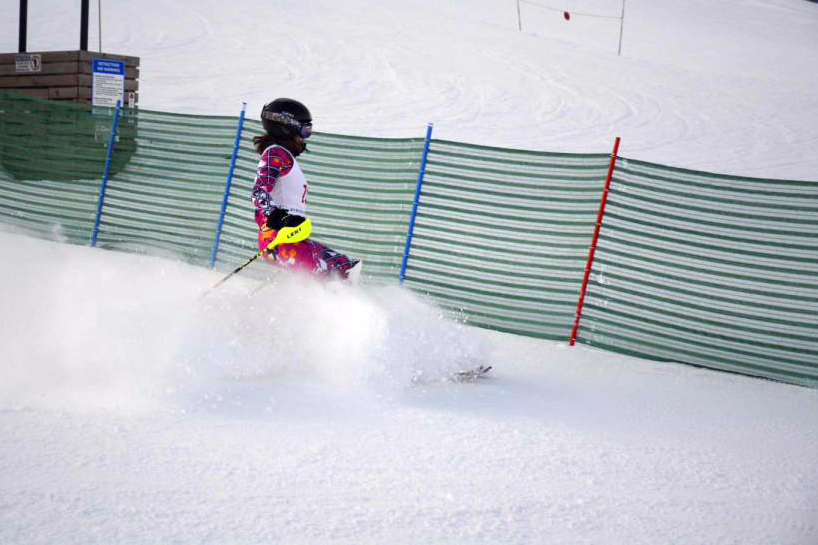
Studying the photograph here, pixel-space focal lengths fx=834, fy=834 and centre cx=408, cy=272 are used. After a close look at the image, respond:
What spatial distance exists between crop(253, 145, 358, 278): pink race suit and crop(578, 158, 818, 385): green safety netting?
2.92 meters

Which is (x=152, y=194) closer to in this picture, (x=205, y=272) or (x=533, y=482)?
(x=205, y=272)

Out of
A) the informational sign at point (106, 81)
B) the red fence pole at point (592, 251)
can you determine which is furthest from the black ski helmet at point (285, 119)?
the informational sign at point (106, 81)

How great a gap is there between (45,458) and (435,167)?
577 centimetres

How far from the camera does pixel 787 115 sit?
23.8 m

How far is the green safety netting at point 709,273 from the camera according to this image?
23.6ft

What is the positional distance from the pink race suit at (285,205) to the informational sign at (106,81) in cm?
815

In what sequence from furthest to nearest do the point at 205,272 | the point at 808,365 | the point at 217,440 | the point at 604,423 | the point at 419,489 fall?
the point at 205,272 < the point at 808,365 < the point at 604,423 < the point at 217,440 < the point at 419,489

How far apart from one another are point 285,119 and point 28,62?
995cm

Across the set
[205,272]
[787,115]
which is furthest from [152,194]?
[787,115]

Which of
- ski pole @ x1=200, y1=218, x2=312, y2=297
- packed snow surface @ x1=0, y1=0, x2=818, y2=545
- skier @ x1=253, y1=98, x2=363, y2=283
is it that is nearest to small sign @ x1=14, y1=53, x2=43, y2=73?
packed snow surface @ x1=0, y1=0, x2=818, y2=545

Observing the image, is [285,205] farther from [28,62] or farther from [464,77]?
[464,77]

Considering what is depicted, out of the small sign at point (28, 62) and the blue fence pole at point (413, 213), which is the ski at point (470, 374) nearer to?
the blue fence pole at point (413, 213)

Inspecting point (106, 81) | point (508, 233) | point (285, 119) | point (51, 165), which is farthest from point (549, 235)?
point (106, 81)

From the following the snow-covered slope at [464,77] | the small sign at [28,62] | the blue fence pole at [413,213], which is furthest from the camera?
the snow-covered slope at [464,77]
